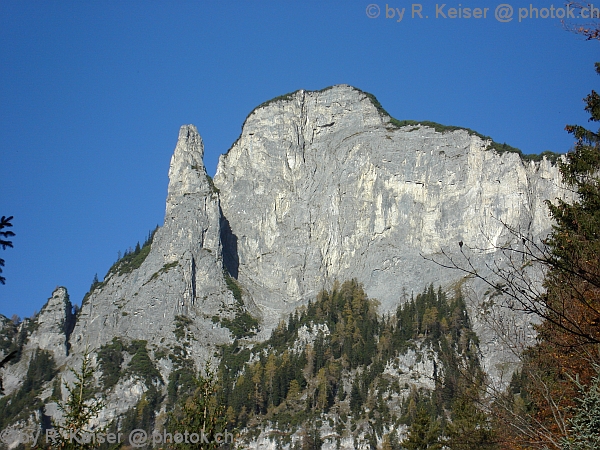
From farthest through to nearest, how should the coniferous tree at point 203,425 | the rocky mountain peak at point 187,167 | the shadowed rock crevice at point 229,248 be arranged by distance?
the rocky mountain peak at point 187,167, the shadowed rock crevice at point 229,248, the coniferous tree at point 203,425

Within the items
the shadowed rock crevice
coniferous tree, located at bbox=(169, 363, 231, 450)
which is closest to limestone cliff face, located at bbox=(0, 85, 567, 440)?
the shadowed rock crevice

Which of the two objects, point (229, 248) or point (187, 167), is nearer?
point (229, 248)

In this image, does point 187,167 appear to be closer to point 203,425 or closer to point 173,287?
point 173,287

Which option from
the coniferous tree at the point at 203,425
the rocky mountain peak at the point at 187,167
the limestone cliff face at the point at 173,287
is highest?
the rocky mountain peak at the point at 187,167

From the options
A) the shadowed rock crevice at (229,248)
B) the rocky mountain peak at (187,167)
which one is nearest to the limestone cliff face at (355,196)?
the shadowed rock crevice at (229,248)

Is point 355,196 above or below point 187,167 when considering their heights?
below


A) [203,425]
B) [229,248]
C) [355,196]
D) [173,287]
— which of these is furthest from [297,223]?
[203,425]

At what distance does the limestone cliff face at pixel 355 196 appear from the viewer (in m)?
121

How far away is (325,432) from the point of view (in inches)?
3533

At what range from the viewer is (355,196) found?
131000 mm

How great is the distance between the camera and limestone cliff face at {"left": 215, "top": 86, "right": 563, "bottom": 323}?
121 m

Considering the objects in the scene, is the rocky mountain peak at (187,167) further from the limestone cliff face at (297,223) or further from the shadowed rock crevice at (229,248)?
the shadowed rock crevice at (229,248)

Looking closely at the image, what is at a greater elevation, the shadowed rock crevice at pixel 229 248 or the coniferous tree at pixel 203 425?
the shadowed rock crevice at pixel 229 248

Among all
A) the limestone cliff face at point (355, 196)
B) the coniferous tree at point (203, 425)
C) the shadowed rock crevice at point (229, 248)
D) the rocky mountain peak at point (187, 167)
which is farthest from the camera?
the rocky mountain peak at point (187, 167)
